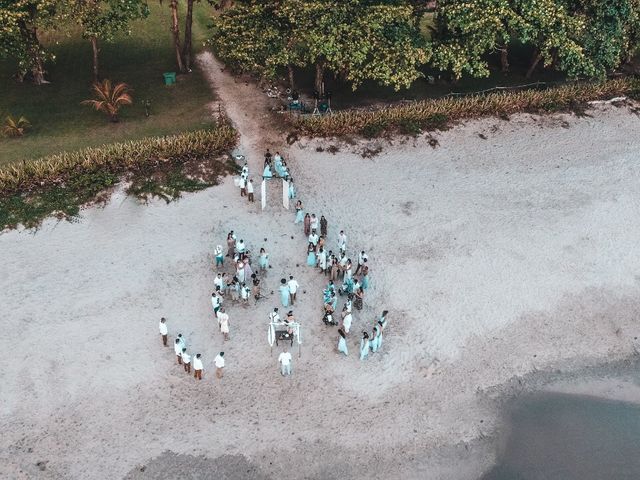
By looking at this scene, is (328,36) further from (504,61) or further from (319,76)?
(504,61)

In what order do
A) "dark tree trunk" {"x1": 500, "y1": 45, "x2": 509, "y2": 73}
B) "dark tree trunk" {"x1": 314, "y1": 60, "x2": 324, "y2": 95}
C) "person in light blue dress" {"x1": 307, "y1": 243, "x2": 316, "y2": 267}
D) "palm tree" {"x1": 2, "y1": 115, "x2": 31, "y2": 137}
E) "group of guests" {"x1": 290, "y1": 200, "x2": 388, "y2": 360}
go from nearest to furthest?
"group of guests" {"x1": 290, "y1": 200, "x2": 388, "y2": 360}, "person in light blue dress" {"x1": 307, "y1": 243, "x2": 316, "y2": 267}, "palm tree" {"x1": 2, "y1": 115, "x2": 31, "y2": 137}, "dark tree trunk" {"x1": 314, "y1": 60, "x2": 324, "y2": 95}, "dark tree trunk" {"x1": 500, "y1": 45, "x2": 509, "y2": 73}

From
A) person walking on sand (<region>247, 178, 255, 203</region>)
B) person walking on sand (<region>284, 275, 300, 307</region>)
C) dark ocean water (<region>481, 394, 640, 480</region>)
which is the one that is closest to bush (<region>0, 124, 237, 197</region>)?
person walking on sand (<region>247, 178, 255, 203</region>)

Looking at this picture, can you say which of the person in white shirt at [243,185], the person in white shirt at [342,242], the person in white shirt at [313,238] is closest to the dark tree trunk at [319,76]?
the person in white shirt at [243,185]

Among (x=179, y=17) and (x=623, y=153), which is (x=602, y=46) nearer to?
(x=623, y=153)

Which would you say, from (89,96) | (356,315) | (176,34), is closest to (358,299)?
(356,315)

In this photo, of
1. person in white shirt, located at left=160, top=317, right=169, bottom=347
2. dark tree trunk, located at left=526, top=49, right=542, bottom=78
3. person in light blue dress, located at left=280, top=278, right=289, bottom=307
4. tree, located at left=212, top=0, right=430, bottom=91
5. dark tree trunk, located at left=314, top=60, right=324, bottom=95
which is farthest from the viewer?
dark tree trunk, located at left=526, top=49, right=542, bottom=78

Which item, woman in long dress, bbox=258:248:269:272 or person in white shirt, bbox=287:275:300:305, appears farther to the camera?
woman in long dress, bbox=258:248:269:272

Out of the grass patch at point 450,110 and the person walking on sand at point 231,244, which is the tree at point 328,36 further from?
the person walking on sand at point 231,244

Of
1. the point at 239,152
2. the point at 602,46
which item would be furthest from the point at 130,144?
the point at 602,46

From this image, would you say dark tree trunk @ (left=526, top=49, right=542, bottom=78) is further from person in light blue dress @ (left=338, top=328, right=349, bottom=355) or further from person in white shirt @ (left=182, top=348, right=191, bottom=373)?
person in white shirt @ (left=182, top=348, right=191, bottom=373)
